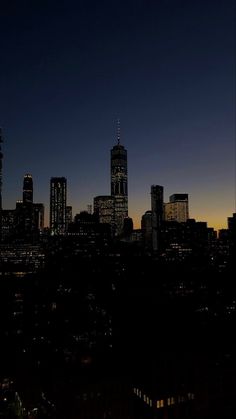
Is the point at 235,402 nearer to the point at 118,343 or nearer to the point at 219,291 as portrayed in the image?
the point at 118,343

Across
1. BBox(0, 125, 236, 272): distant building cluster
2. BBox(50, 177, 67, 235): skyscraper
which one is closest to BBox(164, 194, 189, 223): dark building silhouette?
BBox(0, 125, 236, 272): distant building cluster

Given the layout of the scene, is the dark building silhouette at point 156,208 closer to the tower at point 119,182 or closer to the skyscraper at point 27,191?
the tower at point 119,182

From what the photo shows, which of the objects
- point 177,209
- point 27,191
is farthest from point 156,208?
point 27,191

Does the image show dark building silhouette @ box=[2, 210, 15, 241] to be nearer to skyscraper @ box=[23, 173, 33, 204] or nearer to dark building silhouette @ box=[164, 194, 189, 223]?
skyscraper @ box=[23, 173, 33, 204]

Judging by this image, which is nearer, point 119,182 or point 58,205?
point 58,205

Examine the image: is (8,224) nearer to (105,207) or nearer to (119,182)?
(105,207)
